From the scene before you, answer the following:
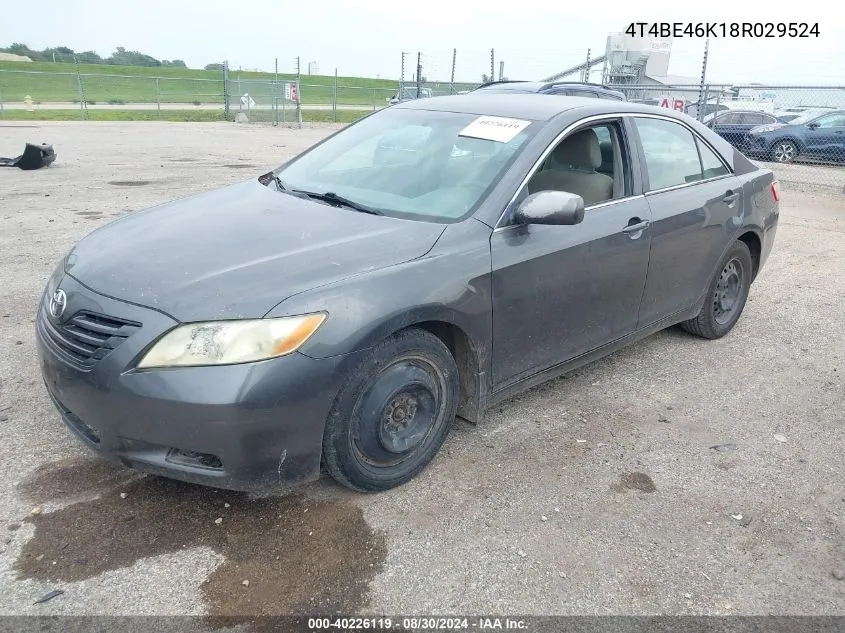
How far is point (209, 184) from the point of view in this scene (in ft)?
36.2

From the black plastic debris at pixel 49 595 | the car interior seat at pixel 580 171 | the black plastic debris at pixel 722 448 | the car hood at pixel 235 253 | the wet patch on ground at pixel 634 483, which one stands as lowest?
the wet patch on ground at pixel 634 483

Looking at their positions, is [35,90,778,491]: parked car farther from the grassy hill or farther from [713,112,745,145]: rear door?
the grassy hill

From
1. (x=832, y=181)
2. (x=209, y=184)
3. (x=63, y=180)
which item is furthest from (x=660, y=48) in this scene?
(x=63, y=180)

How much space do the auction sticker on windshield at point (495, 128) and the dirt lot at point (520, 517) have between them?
1.50 metres

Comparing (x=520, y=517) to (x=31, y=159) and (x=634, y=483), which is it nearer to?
(x=634, y=483)

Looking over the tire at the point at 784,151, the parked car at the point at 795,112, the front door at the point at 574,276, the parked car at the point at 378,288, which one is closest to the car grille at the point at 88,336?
the parked car at the point at 378,288

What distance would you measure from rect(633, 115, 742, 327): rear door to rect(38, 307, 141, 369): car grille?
9.49ft

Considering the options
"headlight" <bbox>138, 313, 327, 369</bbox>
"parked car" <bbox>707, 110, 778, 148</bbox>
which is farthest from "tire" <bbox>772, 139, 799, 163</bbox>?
"headlight" <bbox>138, 313, 327, 369</bbox>

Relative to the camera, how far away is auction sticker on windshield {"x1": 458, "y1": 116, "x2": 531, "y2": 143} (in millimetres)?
3652

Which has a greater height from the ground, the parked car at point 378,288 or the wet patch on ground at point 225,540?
the parked car at point 378,288

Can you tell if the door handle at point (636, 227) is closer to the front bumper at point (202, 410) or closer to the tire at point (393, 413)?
the tire at point (393, 413)

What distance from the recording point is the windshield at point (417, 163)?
3428 mm

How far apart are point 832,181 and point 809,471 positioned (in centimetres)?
1279

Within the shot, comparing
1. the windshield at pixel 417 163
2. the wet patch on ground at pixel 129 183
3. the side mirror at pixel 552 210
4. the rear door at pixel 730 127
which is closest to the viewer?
the side mirror at pixel 552 210
